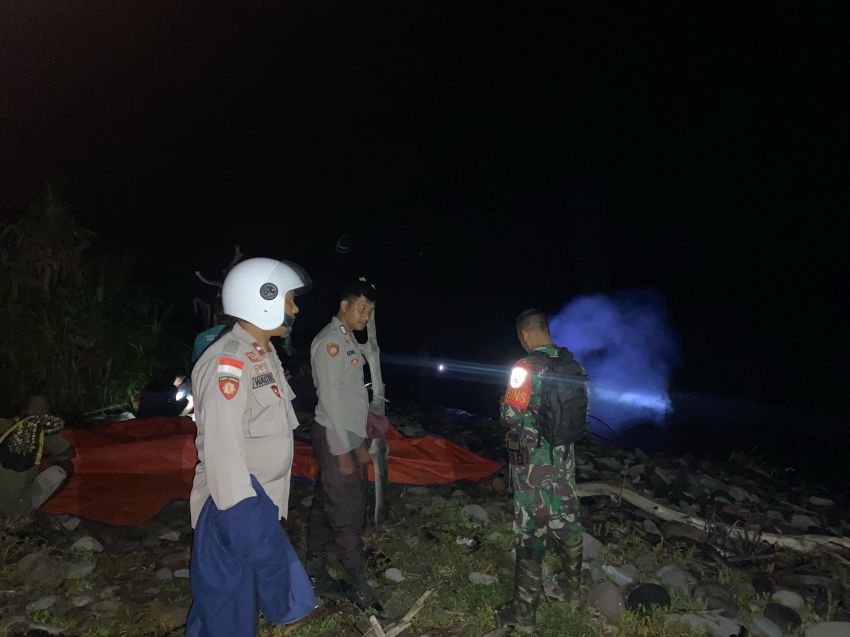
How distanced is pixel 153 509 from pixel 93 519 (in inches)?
20.2

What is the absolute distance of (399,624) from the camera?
12.6ft

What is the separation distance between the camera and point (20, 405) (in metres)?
8.33

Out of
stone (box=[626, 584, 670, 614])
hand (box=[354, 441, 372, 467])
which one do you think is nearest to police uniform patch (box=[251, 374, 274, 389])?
hand (box=[354, 441, 372, 467])

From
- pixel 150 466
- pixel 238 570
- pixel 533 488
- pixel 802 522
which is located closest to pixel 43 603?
pixel 150 466

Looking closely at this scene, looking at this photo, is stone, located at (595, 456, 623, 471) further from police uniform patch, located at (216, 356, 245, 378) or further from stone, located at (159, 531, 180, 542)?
police uniform patch, located at (216, 356, 245, 378)

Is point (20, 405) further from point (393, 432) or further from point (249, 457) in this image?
point (249, 457)

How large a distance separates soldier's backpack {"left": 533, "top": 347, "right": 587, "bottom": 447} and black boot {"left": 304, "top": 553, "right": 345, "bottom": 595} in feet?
6.61

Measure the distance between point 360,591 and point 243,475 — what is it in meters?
2.08

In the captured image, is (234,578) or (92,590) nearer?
(234,578)

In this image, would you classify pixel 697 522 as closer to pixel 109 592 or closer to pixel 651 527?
pixel 651 527

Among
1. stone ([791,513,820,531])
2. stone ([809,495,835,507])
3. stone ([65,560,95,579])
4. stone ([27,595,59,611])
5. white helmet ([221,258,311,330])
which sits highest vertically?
white helmet ([221,258,311,330])

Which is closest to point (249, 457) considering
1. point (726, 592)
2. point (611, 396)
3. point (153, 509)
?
point (153, 509)

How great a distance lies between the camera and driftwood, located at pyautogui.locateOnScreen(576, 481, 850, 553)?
17.6ft

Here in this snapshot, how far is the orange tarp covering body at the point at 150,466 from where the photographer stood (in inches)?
214
